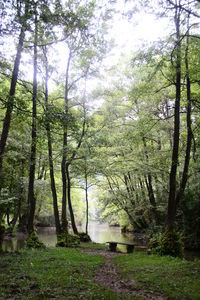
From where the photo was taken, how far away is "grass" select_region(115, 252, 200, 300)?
5.23m

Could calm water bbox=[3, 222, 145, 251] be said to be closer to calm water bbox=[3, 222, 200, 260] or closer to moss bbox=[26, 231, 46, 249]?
calm water bbox=[3, 222, 200, 260]

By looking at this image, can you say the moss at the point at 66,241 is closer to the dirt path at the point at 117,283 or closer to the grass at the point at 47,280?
the grass at the point at 47,280

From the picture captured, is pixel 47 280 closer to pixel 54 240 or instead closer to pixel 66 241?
pixel 66 241

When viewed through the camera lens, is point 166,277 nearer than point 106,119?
Yes

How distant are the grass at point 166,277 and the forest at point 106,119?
8.53 feet

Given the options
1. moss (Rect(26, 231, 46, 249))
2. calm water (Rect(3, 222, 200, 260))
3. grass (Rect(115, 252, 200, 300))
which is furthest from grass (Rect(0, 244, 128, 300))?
calm water (Rect(3, 222, 200, 260))

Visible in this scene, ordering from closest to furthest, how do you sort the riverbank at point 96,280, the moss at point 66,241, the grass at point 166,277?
1. the riverbank at point 96,280
2. the grass at point 166,277
3. the moss at point 66,241

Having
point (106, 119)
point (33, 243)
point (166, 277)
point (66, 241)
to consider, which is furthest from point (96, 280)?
point (106, 119)

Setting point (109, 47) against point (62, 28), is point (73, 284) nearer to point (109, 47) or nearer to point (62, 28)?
point (62, 28)

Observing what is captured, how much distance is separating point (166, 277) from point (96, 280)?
181cm

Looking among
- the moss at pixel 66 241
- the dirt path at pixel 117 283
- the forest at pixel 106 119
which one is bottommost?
the moss at pixel 66 241

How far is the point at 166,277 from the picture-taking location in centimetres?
633

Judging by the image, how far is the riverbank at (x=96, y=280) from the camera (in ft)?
16.4

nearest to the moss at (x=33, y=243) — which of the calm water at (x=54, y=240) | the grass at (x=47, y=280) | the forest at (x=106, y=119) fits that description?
the forest at (x=106, y=119)
